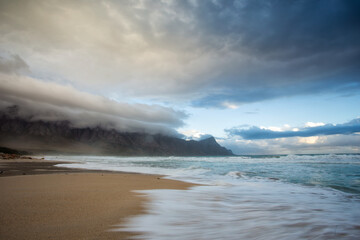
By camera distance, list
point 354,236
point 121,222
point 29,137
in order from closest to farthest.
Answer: point 354,236
point 121,222
point 29,137

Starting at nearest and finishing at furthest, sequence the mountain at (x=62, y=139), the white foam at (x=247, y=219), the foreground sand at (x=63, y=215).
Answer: the foreground sand at (x=63, y=215) < the white foam at (x=247, y=219) < the mountain at (x=62, y=139)

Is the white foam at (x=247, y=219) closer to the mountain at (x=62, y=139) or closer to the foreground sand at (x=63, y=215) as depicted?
the foreground sand at (x=63, y=215)

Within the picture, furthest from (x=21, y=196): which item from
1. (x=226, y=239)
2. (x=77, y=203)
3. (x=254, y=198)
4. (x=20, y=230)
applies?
(x=254, y=198)

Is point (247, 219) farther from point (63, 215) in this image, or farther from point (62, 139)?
point (62, 139)

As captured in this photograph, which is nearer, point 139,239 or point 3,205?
point 139,239

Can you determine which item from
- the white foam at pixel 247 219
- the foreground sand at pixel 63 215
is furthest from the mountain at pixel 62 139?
the white foam at pixel 247 219

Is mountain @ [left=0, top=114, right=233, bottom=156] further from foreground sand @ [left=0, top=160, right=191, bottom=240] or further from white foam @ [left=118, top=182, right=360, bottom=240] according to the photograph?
white foam @ [left=118, top=182, right=360, bottom=240]

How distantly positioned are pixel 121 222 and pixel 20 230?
43.2 inches

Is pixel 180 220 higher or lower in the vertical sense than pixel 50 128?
lower

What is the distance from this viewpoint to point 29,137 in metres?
159

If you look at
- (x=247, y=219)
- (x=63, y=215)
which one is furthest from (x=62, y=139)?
(x=247, y=219)

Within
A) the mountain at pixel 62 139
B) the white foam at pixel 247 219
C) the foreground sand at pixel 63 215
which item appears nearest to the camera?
the foreground sand at pixel 63 215

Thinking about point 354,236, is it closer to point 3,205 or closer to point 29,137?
point 3,205

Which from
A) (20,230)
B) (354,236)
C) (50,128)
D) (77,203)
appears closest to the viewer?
(20,230)
